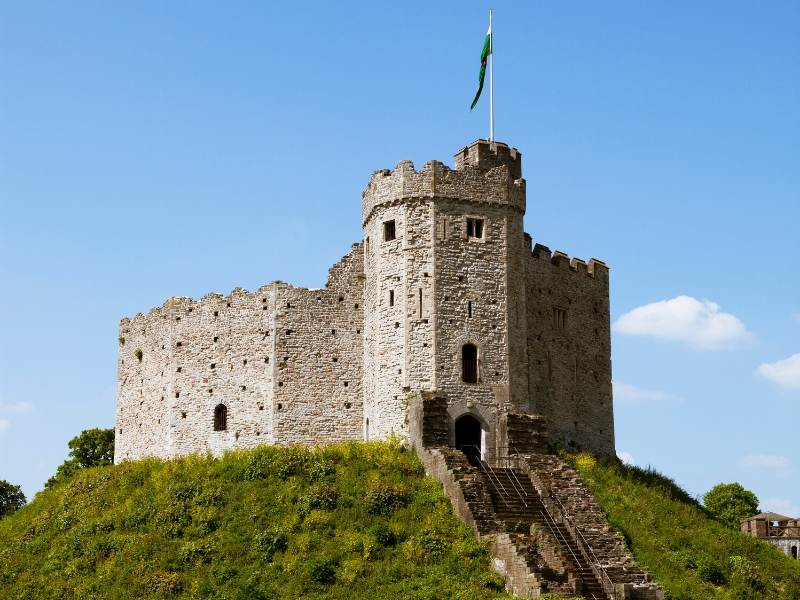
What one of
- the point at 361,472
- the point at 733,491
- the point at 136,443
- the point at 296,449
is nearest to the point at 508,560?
the point at 361,472

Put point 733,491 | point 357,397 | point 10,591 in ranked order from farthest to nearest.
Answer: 1. point 733,491
2. point 357,397
3. point 10,591

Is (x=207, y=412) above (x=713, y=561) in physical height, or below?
above

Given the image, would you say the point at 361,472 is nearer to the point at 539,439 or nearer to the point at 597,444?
the point at 539,439

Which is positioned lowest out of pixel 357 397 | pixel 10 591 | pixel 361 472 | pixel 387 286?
pixel 10 591

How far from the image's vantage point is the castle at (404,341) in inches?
1812

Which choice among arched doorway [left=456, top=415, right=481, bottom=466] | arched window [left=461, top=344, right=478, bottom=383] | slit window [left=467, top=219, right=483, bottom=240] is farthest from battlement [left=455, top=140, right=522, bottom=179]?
arched doorway [left=456, top=415, right=481, bottom=466]

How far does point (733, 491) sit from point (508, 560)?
58.1m

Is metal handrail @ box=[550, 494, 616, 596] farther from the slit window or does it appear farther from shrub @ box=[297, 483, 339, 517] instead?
the slit window

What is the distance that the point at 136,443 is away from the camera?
2188 inches

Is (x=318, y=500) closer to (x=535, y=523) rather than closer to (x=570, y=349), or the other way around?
(x=535, y=523)

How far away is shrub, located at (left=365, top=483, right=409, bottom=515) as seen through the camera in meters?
40.2

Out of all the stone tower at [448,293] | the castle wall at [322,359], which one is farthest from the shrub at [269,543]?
the castle wall at [322,359]

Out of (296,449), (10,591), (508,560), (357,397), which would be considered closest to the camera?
(508,560)

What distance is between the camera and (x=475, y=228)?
156ft
